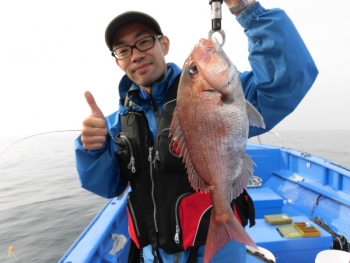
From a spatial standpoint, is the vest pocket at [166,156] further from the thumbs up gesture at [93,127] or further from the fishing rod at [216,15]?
the fishing rod at [216,15]

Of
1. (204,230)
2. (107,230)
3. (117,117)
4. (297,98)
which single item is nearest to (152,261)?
(204,230)

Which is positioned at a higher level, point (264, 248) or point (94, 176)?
point (94, 176)

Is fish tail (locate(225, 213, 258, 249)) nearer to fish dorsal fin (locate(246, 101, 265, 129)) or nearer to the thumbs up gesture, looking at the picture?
fish dorsal fin (locate(246, 101, 265, 129))

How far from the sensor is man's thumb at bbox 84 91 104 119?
71.7 inches

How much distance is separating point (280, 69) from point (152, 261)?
1962mm

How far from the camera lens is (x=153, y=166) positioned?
222cm

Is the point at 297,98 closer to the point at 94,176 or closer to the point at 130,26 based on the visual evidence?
the point at 130,26

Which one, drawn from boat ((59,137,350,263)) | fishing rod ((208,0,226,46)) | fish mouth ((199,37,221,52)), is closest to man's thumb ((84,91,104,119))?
fish mouth ((199,37,221,52))

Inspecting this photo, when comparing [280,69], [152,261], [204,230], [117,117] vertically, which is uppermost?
[280,69]

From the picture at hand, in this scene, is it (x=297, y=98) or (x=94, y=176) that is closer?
(x=297, y=98)

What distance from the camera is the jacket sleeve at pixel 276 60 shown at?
1.73 meters

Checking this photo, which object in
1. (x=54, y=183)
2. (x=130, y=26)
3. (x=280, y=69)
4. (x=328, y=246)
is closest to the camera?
(x=280, y=69)

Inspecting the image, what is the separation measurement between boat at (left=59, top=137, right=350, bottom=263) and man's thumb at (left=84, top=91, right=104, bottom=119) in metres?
1.41

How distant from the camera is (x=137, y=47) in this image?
7.32 feet
